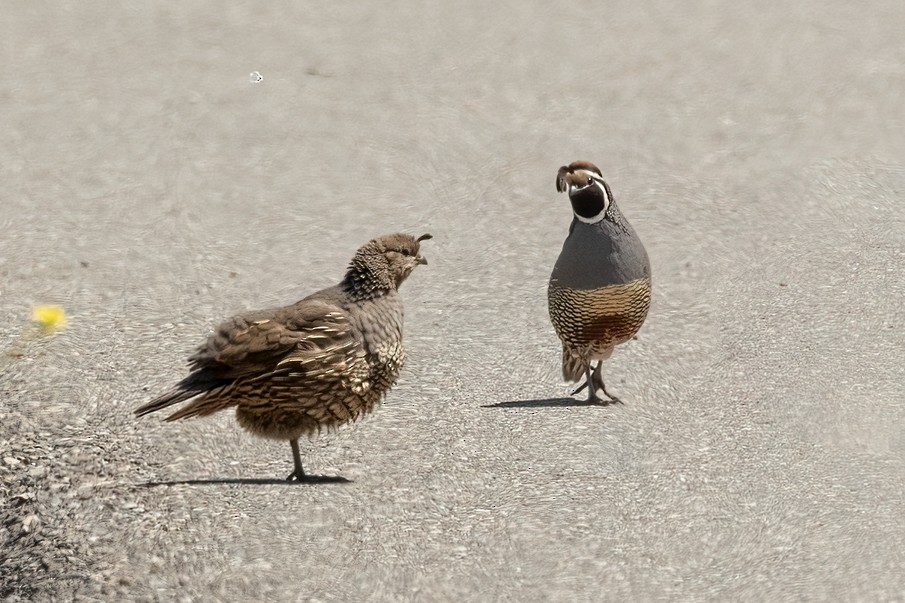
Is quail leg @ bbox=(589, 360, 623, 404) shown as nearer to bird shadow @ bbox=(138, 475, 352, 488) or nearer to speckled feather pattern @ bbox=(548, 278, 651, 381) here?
speckled feather pattern @ bbox=(548, 278, 651, 381)

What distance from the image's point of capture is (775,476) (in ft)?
23.5

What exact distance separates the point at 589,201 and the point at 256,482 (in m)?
2.31

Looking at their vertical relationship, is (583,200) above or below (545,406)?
above

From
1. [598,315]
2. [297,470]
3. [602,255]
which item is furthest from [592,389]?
[297,470]

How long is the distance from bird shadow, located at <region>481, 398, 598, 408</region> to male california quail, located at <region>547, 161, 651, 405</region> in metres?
0.40

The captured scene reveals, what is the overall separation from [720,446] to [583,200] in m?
1.51

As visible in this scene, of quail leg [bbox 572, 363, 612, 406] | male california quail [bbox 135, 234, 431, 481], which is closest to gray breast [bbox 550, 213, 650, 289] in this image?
quail leg [bbox 572, 363, 612, 406]

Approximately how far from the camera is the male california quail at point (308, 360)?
6562mm

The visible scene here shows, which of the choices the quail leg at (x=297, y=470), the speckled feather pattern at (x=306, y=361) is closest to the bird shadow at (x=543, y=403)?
the speckled feather pattern at (x=306, y=361)

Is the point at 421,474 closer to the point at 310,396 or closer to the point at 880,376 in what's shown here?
the point at 310,396

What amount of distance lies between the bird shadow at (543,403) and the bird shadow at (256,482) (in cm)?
121

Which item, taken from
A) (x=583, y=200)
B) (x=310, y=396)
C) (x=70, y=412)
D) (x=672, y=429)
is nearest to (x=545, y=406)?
(x=672, y=429)

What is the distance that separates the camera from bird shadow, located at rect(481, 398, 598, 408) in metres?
7.99

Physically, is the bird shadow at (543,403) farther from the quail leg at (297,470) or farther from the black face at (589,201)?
the quail leg at (297,470)
